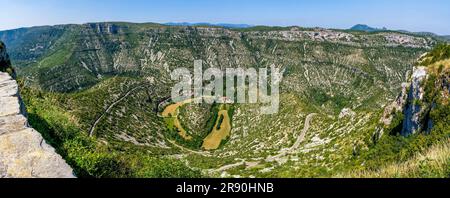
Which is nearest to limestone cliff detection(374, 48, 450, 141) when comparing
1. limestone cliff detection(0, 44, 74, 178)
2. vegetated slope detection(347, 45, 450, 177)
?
vegetated slope detection(347, 45, 450, 177)

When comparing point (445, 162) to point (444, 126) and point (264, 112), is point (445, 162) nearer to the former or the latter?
point (444, 126)

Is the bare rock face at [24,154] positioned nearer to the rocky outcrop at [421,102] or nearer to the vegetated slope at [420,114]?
the vegetated slope at [420,114]

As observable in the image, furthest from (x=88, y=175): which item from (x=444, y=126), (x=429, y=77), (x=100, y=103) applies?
(x=100, y=103)

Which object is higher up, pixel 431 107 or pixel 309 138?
pixel 431 107

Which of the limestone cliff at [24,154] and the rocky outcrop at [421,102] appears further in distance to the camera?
the rocky outcrop at [421,102]

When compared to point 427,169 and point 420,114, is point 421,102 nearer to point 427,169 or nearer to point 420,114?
point 420,114

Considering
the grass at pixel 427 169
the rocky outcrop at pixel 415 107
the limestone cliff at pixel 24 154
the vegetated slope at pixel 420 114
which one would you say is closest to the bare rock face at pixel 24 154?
the limestone cliff at pixel 24 154

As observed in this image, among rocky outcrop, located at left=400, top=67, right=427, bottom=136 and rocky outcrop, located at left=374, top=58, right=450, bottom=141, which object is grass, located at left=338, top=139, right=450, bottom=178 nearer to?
rocky outcrop, located at left=374, top=58, right=450, bottom=141

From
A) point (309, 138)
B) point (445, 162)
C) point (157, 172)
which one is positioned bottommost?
point (309, 138)

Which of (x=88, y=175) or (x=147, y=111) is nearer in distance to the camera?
(x=88, y=175)
